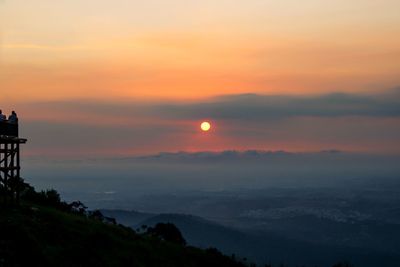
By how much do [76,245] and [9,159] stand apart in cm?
883

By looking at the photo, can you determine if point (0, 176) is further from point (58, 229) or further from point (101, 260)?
point (101, 260)

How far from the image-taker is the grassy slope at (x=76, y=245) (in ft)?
101

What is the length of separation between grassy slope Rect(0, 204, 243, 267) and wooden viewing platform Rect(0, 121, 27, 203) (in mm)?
1389

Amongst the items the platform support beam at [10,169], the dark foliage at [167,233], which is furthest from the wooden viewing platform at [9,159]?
the dark foliage at [167,233]

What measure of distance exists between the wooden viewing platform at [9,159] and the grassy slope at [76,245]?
4.56 ft

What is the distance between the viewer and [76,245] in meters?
35.0

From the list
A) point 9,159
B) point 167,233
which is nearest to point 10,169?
point 9,159

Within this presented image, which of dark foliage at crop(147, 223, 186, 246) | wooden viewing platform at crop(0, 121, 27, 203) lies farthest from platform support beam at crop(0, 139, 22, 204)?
dark foliage at crop(147, 223, 186, 246)

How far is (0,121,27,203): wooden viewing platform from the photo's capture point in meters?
38.0

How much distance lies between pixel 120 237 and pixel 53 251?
9198 millimetres

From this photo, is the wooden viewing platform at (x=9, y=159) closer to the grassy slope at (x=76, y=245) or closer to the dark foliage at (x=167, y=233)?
the grassy slope at (x=76, y=245)

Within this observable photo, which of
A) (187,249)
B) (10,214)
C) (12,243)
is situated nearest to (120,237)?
(187,249)

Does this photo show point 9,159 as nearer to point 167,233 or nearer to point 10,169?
point 10,169

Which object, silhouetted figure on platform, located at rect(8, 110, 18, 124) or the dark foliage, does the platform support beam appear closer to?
silhouetted figure on platform, located at rect(8, 110, 18, 124)
